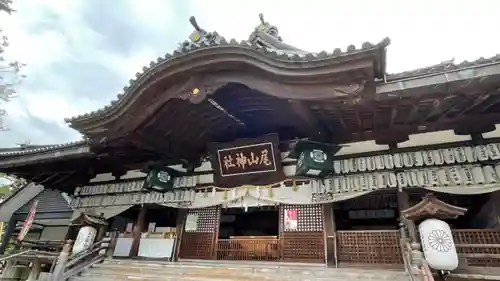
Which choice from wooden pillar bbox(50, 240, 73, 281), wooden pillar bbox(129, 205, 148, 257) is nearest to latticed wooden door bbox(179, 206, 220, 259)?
wooden pillar bbox(129, 205, 148, 257)

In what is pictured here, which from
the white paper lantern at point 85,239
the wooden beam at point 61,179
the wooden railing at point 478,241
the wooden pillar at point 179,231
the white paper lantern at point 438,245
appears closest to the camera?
the white paper lantern at point 438,245

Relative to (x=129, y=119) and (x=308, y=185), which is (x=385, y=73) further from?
(x=129, y=119)

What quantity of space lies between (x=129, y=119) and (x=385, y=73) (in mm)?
6426

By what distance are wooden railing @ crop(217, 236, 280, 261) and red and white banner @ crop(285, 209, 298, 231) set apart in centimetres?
50

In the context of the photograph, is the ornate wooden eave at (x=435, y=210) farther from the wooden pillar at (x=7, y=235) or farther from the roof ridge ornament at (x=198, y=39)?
the wooden pillar at (x=7, y=235)

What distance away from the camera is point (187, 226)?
9.70 m

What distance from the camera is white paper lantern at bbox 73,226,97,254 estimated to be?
885cm

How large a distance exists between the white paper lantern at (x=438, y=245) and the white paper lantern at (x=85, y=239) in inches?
343

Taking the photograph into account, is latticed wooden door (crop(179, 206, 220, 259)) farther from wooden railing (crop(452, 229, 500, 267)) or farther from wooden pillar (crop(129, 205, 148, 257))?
wooden railing (crop(452, 229, 500, 267))

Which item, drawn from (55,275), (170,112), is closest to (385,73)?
(170,112)

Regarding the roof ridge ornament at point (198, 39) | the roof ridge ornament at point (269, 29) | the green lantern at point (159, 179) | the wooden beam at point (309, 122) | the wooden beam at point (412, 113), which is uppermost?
the roof ridge ornament at point (269, 29)

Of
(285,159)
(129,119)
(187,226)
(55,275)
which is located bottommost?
(55,275)

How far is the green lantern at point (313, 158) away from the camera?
Answer: 24.8ft

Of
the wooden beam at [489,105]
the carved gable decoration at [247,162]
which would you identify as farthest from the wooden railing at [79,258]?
the wooden beam at [489,105]
